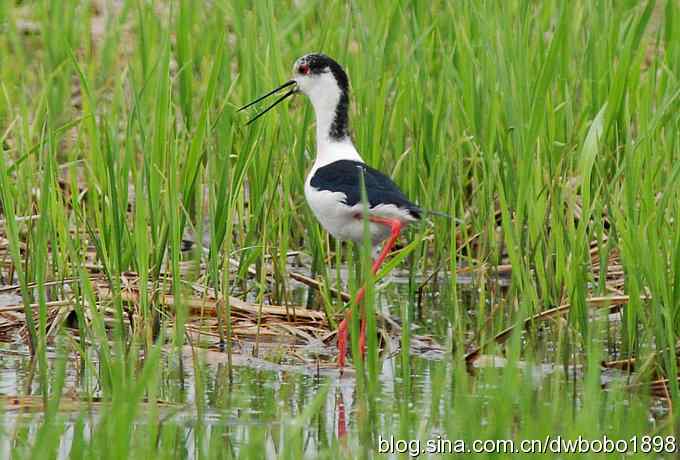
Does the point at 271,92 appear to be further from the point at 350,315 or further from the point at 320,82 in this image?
the point at 350,315

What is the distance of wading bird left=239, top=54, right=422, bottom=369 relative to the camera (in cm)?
445

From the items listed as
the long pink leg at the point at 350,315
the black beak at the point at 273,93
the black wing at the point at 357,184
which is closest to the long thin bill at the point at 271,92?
the black beak at the point at 273,93

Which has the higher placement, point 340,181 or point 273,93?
point 273,93

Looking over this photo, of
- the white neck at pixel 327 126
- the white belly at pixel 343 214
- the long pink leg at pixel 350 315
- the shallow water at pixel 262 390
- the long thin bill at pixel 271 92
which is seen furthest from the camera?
the long thin bill at pixel 271 92

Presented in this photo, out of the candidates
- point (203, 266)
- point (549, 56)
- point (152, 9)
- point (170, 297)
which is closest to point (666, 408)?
point (549, 56)

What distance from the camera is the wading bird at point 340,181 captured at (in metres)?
4.45

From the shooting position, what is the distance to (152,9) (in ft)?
19.4

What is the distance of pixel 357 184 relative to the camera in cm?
455

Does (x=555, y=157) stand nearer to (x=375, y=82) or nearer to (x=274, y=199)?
(x=375, y=82)

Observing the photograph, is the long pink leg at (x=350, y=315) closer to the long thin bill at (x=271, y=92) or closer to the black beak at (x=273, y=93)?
the black beak at (x=273, y=93)

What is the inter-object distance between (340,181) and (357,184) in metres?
0.06

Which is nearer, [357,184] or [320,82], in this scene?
[357,184]

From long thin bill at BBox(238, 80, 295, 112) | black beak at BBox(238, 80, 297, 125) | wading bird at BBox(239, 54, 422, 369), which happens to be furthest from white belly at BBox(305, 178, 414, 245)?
long thin bill at BBox(238, 80, 295, 112)

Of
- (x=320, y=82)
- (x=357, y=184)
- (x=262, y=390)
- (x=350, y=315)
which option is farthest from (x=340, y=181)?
(x=262, y=390)
